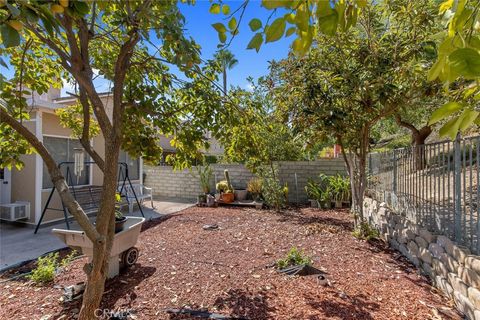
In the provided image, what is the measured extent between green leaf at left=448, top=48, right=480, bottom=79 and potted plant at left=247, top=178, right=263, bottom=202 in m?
8.48

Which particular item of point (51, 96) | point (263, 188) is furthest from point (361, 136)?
point (51, 96)

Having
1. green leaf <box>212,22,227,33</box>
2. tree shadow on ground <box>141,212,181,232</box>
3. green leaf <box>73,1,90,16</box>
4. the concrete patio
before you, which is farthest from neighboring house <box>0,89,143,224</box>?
green leaf <box>212,22,227,33</box>

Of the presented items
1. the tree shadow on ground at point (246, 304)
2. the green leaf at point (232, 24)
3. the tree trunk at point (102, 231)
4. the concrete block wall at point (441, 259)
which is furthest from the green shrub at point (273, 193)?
the green leaf at point (232, 24)

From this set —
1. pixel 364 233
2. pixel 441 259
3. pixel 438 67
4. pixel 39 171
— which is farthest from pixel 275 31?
pixel 39 171

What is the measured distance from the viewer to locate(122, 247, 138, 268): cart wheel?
12.4 ft

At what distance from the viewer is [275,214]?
7688mm

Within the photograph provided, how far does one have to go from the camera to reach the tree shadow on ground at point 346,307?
2624 millimetres

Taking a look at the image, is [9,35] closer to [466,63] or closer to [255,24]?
[255,24]

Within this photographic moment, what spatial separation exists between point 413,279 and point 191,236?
3758 mm

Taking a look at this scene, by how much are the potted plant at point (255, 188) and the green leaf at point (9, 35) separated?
8265mm

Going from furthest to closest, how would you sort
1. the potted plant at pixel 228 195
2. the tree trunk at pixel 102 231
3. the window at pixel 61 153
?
1. the potted plant at pixel 228 195
2. the window at pixel 61 153
3. the tree trunk at pixel 102 231

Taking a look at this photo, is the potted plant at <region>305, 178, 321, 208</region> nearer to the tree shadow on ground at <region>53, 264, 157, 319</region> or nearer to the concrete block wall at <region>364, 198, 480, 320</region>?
the concrete block wall at <region>364, 198, 480, 320</region>

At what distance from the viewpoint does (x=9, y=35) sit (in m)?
0.93

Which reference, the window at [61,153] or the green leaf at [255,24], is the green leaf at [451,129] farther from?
the window at [61,153]
